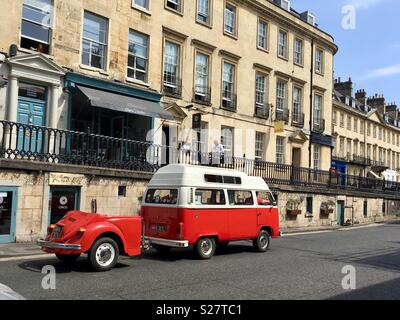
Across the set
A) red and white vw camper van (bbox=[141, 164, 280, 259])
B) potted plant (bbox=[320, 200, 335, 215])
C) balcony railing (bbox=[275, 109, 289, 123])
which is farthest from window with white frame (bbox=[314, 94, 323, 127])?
red and white vw camper van (bbox=[141, 164, 280, 259])

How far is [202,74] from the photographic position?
917 inches

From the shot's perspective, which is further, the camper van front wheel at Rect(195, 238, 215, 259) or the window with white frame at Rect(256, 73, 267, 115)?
the window with white frame at Rect(256, 73, 267, 115)

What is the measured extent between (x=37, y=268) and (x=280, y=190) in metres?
15.5

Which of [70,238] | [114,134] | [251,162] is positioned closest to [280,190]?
[251,162]

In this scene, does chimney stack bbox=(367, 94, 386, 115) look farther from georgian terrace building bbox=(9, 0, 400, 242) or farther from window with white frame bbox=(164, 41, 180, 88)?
window with white frame bbox=(164, 41, 180, 88)

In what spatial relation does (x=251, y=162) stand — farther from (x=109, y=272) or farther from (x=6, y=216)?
(x=109, y=272)

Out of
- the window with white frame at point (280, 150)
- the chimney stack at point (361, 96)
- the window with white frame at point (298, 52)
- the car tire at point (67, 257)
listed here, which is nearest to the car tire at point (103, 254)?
the car tire at point (67, 257)

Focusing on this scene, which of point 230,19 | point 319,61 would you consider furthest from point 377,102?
point 230,19

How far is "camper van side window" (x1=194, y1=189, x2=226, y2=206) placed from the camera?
39.0 ft

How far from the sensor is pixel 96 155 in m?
16.2

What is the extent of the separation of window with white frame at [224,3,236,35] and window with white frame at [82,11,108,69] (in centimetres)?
825

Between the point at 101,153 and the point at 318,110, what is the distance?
→ 2008 centimetres

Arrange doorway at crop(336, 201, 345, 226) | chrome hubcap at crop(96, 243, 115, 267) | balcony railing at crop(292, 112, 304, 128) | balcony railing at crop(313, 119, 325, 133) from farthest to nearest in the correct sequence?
balcony railing at crop(313, 119, 325, 133) < balcony railing at crop(292, 112, 304, 128) < doorway at crop(336, 201, 345, 226) < chrome hubcap at crop(96, 243, 115, 267)

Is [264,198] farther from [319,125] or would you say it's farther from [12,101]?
[319,125]
